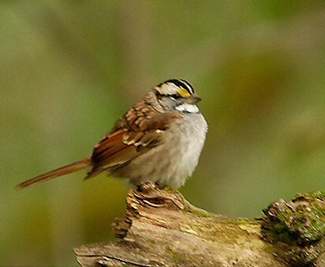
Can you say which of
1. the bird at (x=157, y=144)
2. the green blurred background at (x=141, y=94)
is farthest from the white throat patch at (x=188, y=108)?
the green blurred background at (x=141, y=94)

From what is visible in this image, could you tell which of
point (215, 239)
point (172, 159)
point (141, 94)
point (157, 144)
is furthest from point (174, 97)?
point (215, 239)

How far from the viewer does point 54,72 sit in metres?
8.74

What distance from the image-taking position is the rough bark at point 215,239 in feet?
14.8

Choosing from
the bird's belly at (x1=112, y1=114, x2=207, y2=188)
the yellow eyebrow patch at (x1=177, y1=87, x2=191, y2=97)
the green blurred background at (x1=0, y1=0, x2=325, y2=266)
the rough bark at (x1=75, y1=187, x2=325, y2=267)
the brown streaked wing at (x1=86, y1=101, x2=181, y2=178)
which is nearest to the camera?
the rough bark at (x1=75, y1=187, x2=325, y2=267)

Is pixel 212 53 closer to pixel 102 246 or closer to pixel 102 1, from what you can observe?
pixel 102 1

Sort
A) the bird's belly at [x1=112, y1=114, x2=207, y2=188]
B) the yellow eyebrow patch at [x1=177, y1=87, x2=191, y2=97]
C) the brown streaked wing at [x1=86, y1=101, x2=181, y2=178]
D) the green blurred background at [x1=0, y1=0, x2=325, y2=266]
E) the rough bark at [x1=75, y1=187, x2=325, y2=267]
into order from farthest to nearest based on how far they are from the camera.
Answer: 1. the green blurred background at [x1=0, y1=0, x2=325, y2=266]
2. the yellow eyebrow patch at [x1=177, y1=87, x2=191, y2=97]
3. the brown streaked wing at [x1=86, y1=101, x2=181, y2=178]
4. the bird's belly at [x1=112, y1=114, x2=207, y2=188]
5. the rough bark at [x1=75, y1=187, x2=325, y2=267]

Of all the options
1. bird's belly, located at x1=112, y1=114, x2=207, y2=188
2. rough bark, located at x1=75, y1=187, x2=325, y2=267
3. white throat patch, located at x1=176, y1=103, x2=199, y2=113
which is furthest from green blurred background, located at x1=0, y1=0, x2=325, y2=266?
rough bark, located at x1=75, y1=187, x2=325, y2=267

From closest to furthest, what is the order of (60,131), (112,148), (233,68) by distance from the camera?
(112,148) < (233,68) < (60,131)

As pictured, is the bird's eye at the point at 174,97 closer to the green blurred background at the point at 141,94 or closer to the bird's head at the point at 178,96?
the bird's head at the point at 178,96

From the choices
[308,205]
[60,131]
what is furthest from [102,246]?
[60,131]

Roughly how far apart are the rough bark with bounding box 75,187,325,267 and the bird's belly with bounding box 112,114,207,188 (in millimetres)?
1587

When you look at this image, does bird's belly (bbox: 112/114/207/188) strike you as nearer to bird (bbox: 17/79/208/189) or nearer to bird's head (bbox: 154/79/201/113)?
bird (bbox: 17/79/208/189)

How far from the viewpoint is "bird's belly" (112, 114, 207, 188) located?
6.39 meters

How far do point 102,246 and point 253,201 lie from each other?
3915 millimetres
